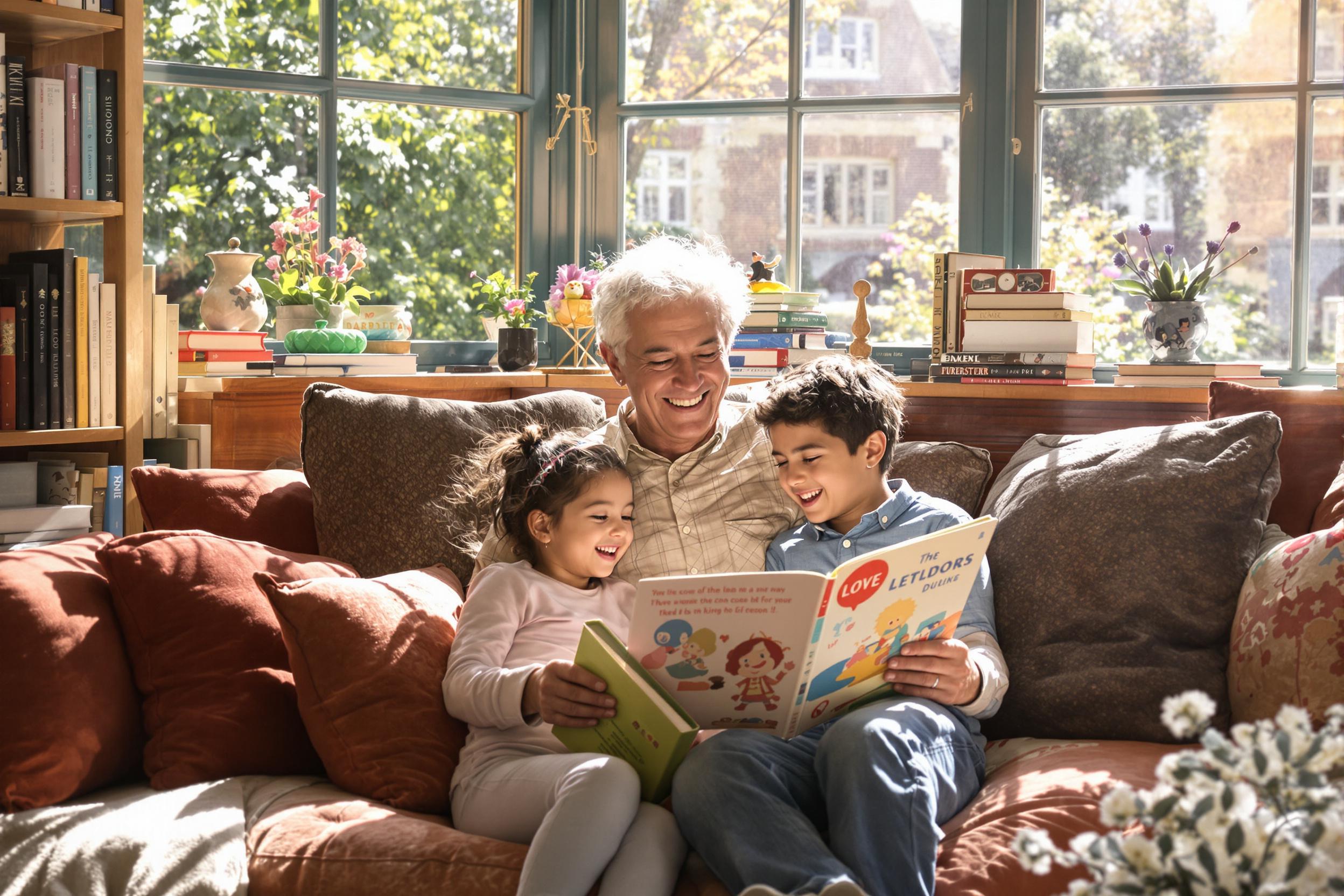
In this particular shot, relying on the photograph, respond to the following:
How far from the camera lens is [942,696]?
5.34 feet

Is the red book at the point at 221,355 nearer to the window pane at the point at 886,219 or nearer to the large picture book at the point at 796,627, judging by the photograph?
the window pane at the point at 886,219

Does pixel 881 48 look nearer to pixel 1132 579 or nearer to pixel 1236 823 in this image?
pixel 1132 579

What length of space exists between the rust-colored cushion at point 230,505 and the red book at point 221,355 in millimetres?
575

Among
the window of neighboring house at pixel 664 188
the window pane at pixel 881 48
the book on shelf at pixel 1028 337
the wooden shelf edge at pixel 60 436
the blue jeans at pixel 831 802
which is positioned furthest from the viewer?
the window of neighboring house at pixel 664 188

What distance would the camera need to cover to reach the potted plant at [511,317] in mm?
3137

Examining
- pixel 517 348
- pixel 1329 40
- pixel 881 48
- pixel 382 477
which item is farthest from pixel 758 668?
pixel 1329 40

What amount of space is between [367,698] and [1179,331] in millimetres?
1886

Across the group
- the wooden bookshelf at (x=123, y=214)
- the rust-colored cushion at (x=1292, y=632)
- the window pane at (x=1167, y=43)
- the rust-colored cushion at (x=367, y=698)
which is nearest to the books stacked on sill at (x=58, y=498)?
the wooden bookshelf at (x=123, y=214)

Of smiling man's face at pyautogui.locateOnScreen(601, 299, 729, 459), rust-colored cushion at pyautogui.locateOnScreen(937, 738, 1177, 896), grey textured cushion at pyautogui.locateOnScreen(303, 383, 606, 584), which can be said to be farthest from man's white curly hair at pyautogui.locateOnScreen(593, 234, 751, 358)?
rust-colored cushion at pyautogui.locateOnScreen(937, 738, 1177, 896)

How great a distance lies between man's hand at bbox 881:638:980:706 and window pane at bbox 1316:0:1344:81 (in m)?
2.01

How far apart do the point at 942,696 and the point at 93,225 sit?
2.25 metres

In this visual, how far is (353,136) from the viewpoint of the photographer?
3.20m

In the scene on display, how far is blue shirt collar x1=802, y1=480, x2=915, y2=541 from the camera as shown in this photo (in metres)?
1.84

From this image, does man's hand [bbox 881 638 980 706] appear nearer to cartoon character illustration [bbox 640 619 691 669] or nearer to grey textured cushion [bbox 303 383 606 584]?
cartoon character illustration [bbox 640 619 691 669]
